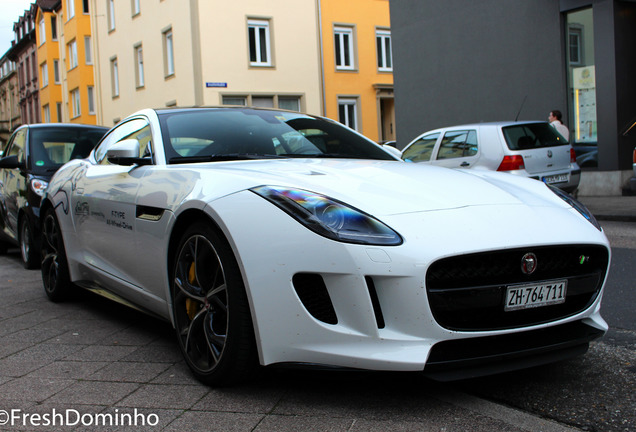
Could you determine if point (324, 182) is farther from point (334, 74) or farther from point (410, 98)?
point (334, 74)

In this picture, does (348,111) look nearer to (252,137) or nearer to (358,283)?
(252,137)

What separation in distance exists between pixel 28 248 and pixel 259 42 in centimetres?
1981

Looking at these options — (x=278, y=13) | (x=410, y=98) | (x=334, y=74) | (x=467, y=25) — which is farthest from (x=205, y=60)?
(x=467, y=25)

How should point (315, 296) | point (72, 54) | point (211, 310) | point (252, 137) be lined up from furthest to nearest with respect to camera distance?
1. point (72, 54)
2. point (252, 137)
3. point (211, 310)
4. point (315, 296)

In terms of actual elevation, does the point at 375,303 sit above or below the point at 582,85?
below

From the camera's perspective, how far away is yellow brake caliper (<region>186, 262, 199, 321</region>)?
3.13 meters

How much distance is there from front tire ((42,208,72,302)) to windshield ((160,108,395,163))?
154 cm

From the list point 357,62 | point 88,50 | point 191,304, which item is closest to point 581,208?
point 191,304

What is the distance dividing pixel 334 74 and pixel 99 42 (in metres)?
13.6

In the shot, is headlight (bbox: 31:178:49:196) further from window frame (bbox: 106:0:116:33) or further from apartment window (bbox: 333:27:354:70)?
window frame (bbox: 106:0:116:33)

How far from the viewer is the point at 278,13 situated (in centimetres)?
2619

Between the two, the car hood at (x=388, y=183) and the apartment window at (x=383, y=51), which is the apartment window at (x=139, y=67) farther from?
the car hood at (x=388, y=183)

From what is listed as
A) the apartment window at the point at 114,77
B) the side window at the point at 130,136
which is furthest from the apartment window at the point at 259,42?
the side window at the point at 130,136

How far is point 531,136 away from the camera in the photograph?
10.7m
